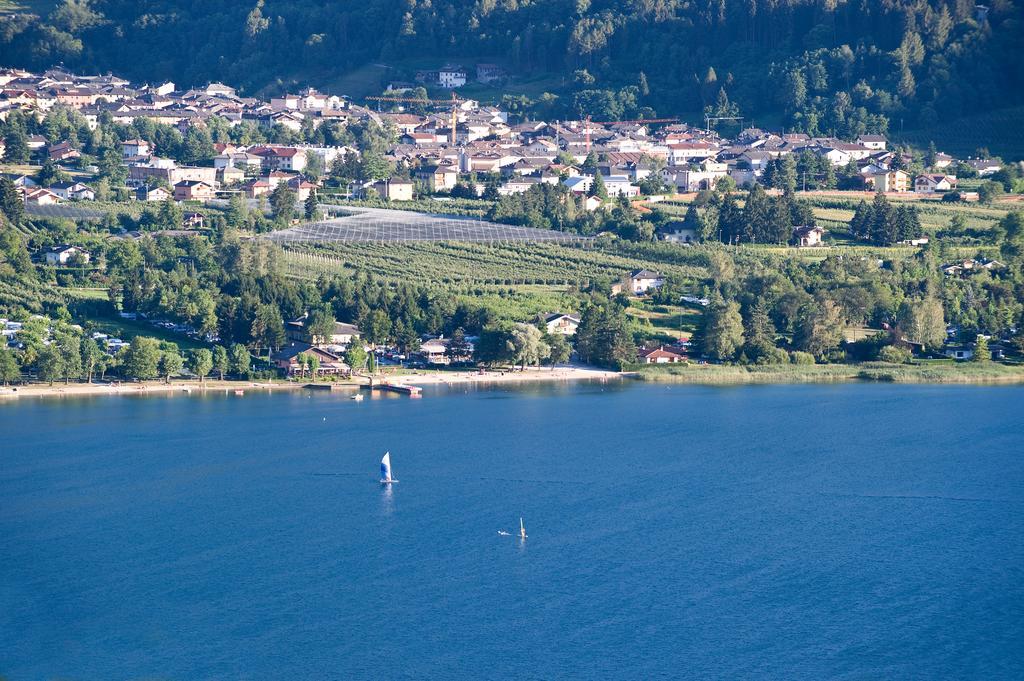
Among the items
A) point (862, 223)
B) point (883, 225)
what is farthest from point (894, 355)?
point (862, 223)

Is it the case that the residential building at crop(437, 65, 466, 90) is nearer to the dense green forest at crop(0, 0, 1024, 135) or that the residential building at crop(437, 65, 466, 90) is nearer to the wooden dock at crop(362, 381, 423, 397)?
the dense green forest at crop(0, 0, 1024, 135)

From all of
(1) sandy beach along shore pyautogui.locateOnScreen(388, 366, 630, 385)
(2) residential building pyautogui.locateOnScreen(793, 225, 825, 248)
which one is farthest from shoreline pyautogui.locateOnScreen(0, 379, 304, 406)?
(2) residential building pyautogui.locateOnScreen(793, 225, 825, 248)

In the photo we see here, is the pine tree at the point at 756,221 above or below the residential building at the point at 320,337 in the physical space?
above

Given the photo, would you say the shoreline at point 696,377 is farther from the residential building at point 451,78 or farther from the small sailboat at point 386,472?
the residential building at point 451,78

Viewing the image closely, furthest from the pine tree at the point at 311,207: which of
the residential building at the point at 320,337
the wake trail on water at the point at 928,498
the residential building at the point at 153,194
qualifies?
the wake trail on water at the point at 928,498

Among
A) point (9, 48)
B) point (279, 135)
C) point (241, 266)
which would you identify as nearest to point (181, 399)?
point (241, 266)

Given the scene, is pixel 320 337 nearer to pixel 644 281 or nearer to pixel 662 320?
pixel 662 320
